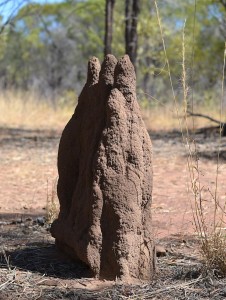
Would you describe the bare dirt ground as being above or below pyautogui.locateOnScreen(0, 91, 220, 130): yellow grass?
below

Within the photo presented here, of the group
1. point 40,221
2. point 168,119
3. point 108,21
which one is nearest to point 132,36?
point 108,21

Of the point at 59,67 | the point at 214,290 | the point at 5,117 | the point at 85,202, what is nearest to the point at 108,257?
the point at 85,202

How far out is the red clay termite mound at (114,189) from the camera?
3574 mm

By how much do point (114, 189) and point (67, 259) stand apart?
2.11ft

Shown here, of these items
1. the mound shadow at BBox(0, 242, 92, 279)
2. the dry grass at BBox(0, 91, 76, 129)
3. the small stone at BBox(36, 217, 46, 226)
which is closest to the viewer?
the mound shadow at BBox(0, 242, 92, 279)

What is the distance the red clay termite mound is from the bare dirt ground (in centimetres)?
15

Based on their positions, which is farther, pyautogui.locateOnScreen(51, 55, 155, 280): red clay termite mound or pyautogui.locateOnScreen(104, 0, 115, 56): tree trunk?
pyautogui.locateOnScreen(104, 0, 115, 56): tree trunk

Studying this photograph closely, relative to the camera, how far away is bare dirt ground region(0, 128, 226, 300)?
3420mm

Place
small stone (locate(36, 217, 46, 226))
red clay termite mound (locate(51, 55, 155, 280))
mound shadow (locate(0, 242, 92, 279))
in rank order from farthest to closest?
small stone (locate(36, 217, 46, 226)), mound shadow (locate(0, 242, 92, 279)), red clay termite mound (locate(51, 55, 155, 280))

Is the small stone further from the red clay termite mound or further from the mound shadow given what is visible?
the red clay termite mound

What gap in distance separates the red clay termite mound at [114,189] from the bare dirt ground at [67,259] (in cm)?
15

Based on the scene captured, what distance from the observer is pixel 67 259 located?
155 inches

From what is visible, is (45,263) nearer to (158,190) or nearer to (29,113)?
(158,190)

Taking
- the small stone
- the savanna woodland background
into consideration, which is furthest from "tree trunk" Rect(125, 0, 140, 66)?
the small stone
